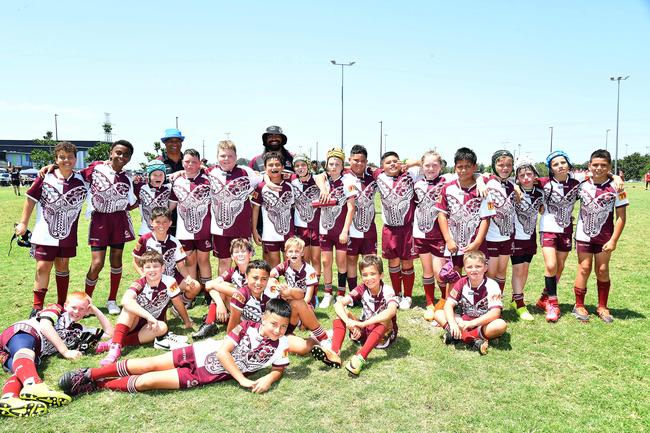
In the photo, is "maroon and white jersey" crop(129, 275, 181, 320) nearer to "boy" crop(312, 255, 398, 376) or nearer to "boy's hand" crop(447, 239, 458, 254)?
"boy" crop(312, 255, 398, 376)

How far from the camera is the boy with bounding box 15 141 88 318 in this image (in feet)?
18.8

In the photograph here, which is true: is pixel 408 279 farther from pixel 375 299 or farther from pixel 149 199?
pixel 149 199

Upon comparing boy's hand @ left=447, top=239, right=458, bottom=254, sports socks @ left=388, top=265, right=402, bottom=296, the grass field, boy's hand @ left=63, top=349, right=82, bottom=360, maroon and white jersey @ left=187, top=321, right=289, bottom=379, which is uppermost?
boy's hand @ left=447, top=239, right=458, bottom=254

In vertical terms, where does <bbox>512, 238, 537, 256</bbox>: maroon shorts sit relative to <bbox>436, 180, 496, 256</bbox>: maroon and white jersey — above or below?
below

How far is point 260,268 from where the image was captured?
468 cm

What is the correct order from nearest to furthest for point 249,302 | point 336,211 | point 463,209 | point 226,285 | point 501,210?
1. point 249,302
2. point 226,285
3. point 463,209
4. point 501,210
5. point 336,211

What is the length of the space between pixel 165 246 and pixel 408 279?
10.6ft

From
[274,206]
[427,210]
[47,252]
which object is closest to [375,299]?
[427,210]

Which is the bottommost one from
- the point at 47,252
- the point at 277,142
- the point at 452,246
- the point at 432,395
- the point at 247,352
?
the point at 432,395

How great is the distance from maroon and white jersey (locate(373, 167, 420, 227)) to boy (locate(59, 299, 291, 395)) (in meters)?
2.60

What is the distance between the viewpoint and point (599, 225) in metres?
5.60

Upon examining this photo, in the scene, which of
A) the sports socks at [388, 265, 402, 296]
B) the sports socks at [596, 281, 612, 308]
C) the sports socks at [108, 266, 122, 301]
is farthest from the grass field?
the sports socks at [108, 266, 122, 301]

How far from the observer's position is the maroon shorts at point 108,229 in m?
6.00

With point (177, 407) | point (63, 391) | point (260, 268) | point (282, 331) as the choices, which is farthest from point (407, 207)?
point (63, 391)
